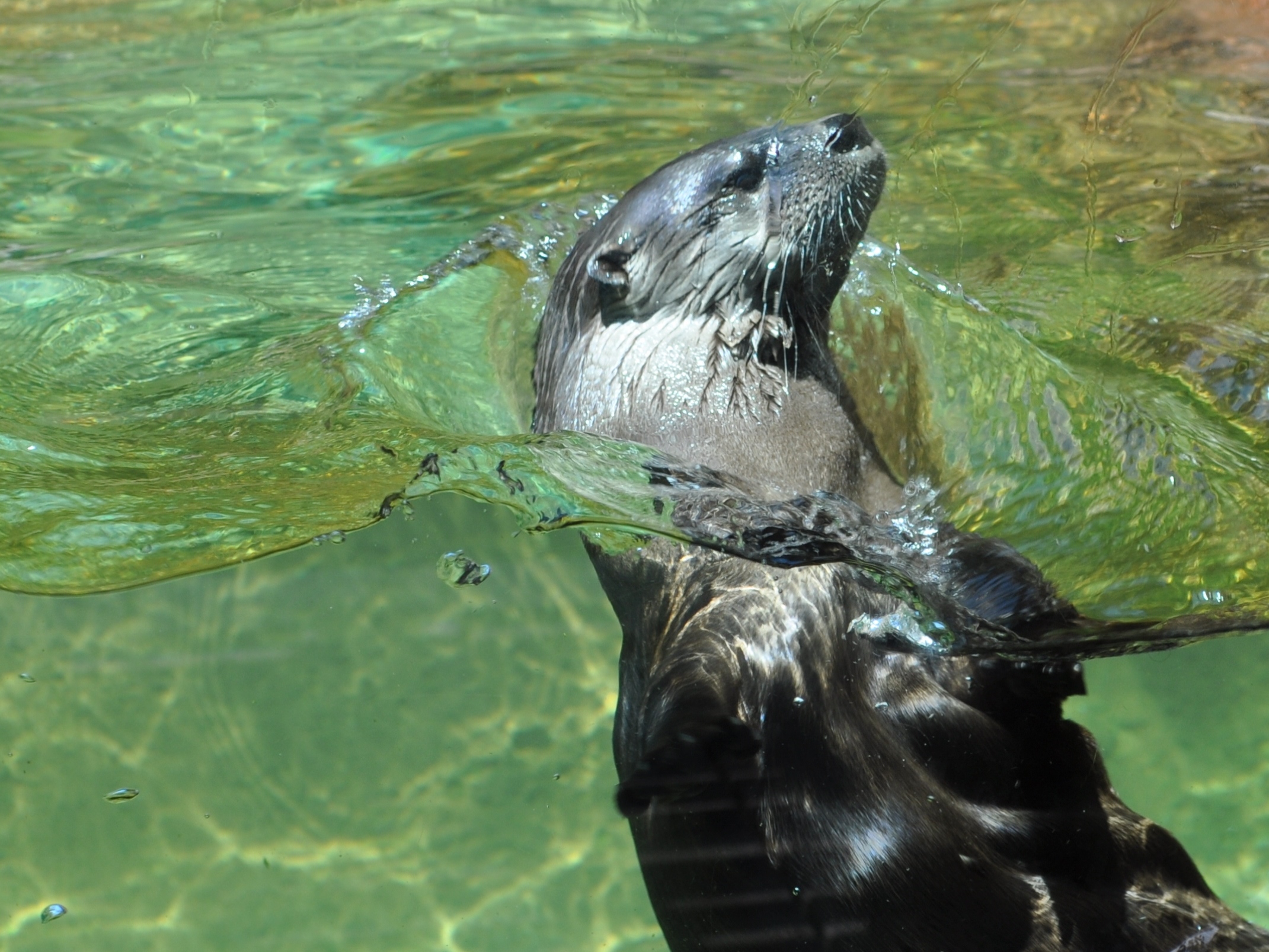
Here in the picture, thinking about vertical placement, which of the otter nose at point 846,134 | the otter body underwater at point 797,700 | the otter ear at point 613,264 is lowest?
the otter body underwater at point 797,700

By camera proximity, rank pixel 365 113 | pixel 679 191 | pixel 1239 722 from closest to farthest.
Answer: pixel 679 191, pixel 1239 722, pixel 365 113

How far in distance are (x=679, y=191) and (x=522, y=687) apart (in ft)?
6.17

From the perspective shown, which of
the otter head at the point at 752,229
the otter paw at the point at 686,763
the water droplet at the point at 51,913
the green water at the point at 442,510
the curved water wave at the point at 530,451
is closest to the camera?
the otter paw at the point at 686,763

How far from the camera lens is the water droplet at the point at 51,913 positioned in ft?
13.8

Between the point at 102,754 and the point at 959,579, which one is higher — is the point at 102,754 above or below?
below

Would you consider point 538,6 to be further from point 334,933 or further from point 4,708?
point 334,933

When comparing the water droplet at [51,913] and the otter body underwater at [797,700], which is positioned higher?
the otter body underwater at [797,700]

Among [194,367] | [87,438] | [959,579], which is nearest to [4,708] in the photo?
[87,438]

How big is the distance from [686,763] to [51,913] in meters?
2.78

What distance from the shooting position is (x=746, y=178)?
3.90m

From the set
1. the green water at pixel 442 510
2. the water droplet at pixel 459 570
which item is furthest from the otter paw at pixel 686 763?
the water droplet at pixel 459 570

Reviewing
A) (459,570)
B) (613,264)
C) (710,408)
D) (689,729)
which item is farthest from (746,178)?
(689,729)

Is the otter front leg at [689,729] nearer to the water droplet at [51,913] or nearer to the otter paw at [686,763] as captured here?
the otter paw at [686,763]

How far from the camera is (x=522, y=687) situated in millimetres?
4438
